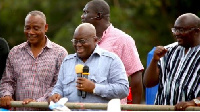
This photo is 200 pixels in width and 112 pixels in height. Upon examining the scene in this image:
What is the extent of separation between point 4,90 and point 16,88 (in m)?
0.17

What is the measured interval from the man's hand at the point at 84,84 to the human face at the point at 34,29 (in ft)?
3.62

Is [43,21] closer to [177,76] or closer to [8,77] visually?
[8,77]

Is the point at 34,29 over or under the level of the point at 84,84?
over

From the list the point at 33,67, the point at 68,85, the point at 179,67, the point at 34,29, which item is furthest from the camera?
the point at 34,29

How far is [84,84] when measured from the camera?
8.43 m

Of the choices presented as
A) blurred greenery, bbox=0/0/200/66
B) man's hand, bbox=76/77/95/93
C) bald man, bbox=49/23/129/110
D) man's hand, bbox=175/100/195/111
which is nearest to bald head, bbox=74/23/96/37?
bald man, bbox=49/23/129/110

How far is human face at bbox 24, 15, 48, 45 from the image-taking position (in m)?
9.34

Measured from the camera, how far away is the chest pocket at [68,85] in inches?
340

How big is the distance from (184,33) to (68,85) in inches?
50.0

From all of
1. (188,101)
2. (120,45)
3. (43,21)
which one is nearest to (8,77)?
(43,21)

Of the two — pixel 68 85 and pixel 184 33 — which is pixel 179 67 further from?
pixel 68 85

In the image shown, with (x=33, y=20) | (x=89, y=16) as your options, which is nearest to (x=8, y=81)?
(x=33, y=20)

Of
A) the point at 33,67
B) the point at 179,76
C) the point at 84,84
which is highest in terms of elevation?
the point at 33,67

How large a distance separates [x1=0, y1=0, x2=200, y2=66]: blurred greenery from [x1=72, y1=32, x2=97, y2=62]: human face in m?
12.8
